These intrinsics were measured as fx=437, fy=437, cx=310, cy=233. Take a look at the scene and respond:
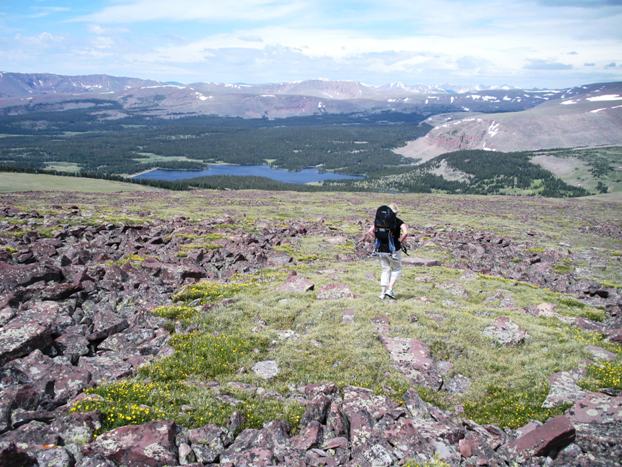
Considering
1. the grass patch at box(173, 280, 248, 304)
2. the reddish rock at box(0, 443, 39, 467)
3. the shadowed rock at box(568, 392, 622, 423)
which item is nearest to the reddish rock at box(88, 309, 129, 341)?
the grass patch at box(173, 280, 248, 304)

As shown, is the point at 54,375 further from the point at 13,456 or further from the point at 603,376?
the point at 603,376

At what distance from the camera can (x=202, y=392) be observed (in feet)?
43.9

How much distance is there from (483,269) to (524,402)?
24085mm

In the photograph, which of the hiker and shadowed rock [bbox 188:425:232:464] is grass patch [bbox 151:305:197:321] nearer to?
shadowed rock [bbox 188:425:232:464]

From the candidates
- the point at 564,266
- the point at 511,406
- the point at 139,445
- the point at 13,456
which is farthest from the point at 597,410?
the point at 564,266

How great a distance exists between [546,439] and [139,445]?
33.6ft

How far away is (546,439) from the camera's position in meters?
11.4

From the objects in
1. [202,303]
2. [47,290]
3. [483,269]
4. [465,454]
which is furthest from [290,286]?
[483,269]

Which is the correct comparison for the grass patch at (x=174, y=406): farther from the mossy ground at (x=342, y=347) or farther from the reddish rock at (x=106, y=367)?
the reddish rock at (x=106, y=367)

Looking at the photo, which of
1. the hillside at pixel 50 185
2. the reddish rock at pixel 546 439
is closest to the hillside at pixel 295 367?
the reddish rock at pixel 546 439

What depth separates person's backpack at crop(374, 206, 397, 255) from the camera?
20.9 m

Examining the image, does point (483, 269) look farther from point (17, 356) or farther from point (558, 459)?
point (17, 356)

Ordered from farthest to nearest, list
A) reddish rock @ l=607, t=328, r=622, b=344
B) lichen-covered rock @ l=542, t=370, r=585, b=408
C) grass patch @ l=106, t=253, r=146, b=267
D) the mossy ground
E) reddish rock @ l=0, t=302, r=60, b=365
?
1. grass patch @ l=106, t=253, r=146, b=267
2. reddish rock @ l=607, t=328, r=622, b=344
3. reddish rock @ l=0, t=302, r=60, b=365
4. lichen-covered rock @ l=542, t=370, r=585, b=408
5. the mossy ground

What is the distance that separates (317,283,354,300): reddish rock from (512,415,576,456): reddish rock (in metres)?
12.1
